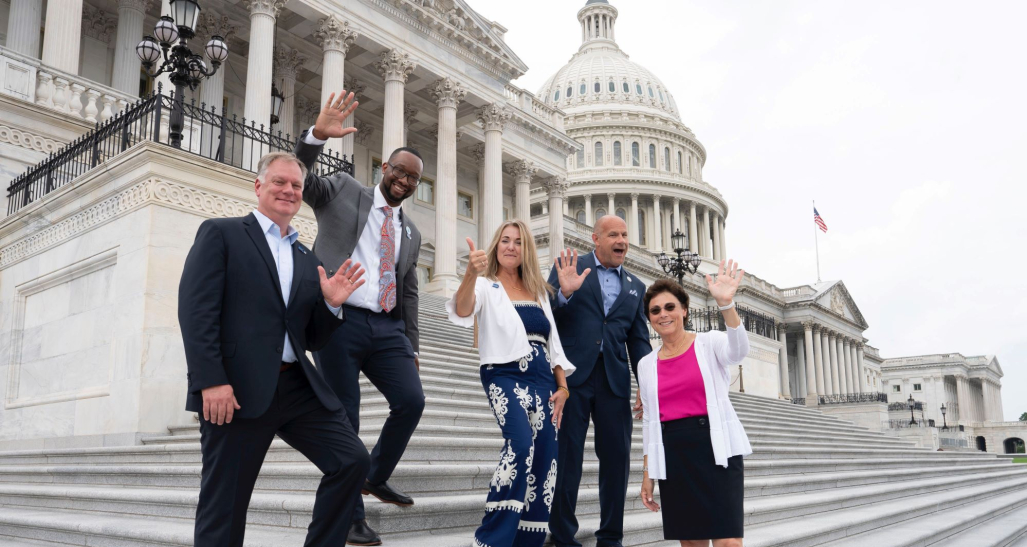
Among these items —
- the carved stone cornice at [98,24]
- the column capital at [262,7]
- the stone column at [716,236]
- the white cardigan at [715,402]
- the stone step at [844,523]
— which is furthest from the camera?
the stone column at [716,236]

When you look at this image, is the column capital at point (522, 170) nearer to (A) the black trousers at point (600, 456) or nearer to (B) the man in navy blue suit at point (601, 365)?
(B) the man in navy blue suit at point (601, 365)

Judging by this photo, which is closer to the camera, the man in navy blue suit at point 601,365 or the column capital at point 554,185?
the man in navy blue suit at point 601,365

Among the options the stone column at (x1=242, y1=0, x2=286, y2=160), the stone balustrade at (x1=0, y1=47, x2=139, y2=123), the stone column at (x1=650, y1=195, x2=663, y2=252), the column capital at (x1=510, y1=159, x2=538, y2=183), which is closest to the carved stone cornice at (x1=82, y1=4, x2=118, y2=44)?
the stone column at (x1=242, y1=0, x2=286, y2=160)

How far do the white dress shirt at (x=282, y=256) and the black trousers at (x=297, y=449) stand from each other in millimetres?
108

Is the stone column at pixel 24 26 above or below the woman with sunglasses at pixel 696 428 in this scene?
above

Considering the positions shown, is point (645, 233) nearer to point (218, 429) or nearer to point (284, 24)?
point (284, 24)

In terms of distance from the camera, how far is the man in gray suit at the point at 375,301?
461 cm

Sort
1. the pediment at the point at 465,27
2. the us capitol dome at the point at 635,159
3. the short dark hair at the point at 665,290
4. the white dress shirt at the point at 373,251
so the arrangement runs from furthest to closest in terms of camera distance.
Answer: the us capitol dome at the point at 635,159 → the pediment at the point at 465,27 → the short dark hair at the point at 665,290 → the white dress shirt at the point at 373,251

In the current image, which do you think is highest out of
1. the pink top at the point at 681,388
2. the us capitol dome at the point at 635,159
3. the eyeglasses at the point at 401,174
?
the us capitol dome at the point at 635,159

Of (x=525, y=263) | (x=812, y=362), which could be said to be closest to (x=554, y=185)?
(x=525, y=263)

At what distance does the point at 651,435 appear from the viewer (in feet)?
15.2

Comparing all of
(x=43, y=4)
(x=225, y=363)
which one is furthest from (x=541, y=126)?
(x=225, y=363)

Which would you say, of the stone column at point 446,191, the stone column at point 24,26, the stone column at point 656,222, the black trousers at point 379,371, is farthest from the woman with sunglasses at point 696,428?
the stone column at point 656,222

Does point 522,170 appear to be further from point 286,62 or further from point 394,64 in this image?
point 286,62
